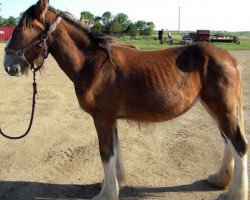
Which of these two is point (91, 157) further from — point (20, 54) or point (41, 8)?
point (41, 8)

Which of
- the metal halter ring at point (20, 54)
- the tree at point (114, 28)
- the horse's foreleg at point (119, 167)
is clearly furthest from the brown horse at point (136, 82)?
the tree at point (114, 28)

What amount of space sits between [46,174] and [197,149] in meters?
2.82

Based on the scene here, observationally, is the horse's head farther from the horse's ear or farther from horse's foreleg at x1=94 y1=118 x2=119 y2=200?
horse's foreleg at x1=94 y1=118 x2=119 y2=200

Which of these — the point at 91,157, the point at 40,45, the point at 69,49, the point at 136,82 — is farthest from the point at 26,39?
the point at 91,157

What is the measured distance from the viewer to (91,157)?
6531mm

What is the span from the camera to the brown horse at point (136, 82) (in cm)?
463

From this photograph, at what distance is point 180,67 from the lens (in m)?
4.84

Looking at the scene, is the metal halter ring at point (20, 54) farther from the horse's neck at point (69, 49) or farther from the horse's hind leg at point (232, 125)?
the horse's hind leg at point (232, 125)

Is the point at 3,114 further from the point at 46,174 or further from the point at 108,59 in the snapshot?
the point at 108,59

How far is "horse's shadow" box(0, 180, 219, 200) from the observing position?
5.19m

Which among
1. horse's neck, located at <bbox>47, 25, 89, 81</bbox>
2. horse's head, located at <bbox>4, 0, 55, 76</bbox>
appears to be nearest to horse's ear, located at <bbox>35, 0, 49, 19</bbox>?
horse's head, located at <bbox>4, 0, 55, 76</bbox>

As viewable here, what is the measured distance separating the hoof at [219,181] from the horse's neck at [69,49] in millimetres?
2573

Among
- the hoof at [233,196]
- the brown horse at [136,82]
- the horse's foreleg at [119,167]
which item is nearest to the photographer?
the brown horse at [136,82]

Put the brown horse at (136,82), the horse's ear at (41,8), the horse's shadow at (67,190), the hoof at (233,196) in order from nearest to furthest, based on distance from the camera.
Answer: the horse's ear at (41,8)
the brown horse at (136,82)
the hoof at (233,196)
the horse's shadow at (67,190)
